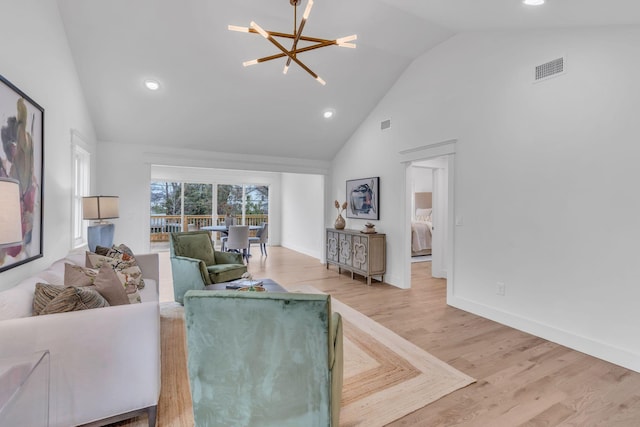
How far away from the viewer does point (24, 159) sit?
2.32m

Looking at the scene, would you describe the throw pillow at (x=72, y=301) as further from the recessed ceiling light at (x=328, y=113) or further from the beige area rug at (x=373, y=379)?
the recessed ceiling light at (x=328, y=113)

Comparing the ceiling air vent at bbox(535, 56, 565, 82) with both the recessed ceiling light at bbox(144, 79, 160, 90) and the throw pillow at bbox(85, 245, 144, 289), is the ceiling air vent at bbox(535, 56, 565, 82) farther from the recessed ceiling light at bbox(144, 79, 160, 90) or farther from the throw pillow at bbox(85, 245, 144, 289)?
the recessed ceiling light at bbox(144, 79, 160, 90)

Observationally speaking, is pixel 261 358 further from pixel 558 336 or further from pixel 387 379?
pixel 558 336

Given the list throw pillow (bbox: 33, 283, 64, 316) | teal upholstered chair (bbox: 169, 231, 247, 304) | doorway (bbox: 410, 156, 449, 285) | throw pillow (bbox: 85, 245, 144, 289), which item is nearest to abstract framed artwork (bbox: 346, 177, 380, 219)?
doorway (bbox: 410, 156, 449, 285)

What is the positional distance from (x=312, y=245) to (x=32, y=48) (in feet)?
20.1

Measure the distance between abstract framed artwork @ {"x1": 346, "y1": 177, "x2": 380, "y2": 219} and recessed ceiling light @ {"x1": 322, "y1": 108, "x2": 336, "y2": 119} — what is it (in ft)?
4.16

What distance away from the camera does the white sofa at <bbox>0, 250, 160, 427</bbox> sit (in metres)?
1.58

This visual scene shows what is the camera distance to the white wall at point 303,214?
7.44 meters

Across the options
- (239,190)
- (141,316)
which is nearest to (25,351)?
(141,316)

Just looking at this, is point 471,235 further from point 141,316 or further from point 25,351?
point 25,351

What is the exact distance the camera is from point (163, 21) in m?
3.39

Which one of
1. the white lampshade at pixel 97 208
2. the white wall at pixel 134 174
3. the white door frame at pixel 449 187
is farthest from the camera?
the white wall at pixel 134 174

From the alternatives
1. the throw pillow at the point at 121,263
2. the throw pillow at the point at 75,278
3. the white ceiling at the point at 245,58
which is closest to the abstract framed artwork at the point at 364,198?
the white ceiling at the point at 245,58

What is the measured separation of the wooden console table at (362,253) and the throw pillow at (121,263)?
3.24 m
